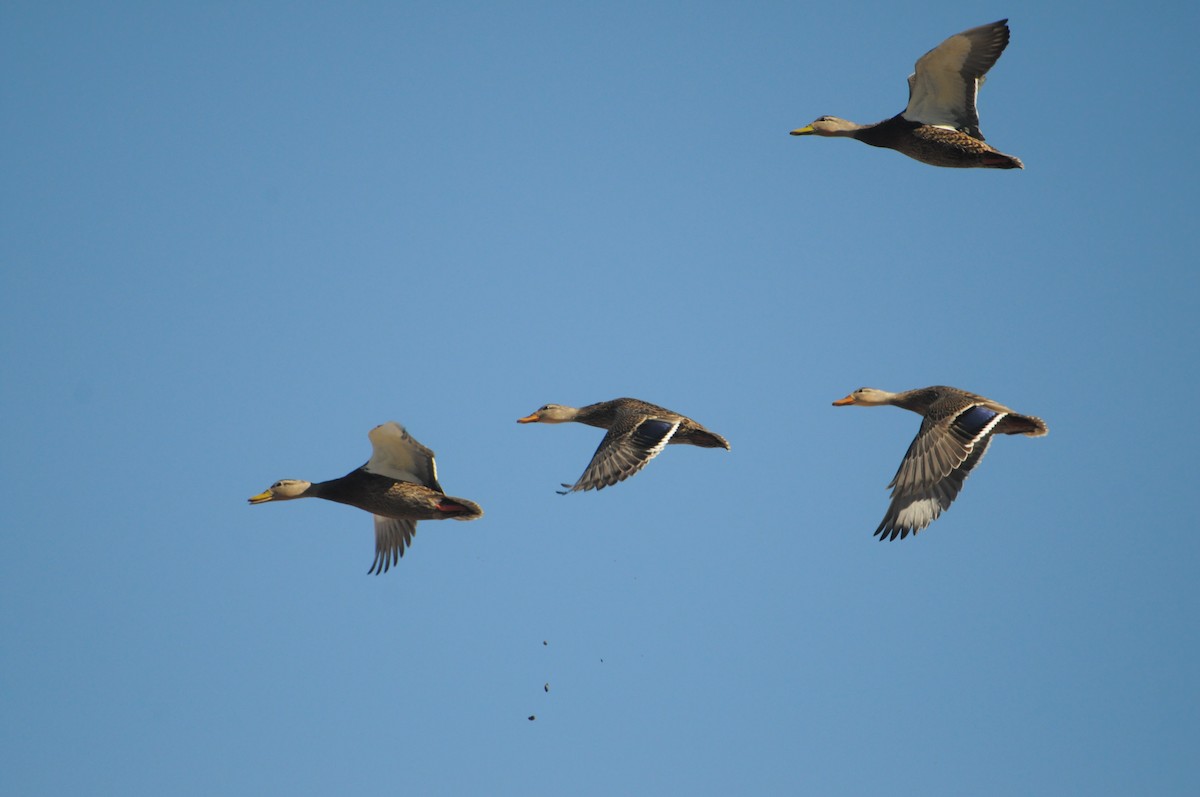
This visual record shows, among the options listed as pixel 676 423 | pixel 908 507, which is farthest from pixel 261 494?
pixel 908 507

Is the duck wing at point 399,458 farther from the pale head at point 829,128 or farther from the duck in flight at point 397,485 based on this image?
the pale head at point 829,128

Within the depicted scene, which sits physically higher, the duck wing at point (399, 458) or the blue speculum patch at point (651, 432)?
the blue speculum patch at point (651, 432)

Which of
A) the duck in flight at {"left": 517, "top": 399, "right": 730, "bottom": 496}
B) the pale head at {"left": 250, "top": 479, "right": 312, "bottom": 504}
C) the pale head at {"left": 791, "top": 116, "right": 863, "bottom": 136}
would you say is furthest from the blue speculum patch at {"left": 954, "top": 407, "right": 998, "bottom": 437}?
the pale head at {"left": 250, "top": 479, "right": 312, "bottom": 504}

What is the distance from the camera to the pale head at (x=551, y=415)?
86.3 ft

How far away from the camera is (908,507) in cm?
2289

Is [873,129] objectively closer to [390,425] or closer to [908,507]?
[908,507]

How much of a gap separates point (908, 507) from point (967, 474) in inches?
38.4

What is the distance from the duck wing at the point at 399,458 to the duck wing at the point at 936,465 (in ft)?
21.3

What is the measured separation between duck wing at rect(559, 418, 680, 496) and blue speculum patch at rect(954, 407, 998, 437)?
13.2 ft

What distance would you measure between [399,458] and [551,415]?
14.7 feet

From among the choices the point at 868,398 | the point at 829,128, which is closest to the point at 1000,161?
the point at 829,128

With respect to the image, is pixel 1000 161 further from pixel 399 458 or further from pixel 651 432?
pixel 399 458

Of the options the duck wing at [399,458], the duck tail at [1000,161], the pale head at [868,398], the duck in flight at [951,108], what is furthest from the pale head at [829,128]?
the duck wing at [399,458]

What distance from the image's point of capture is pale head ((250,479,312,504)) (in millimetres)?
23828
